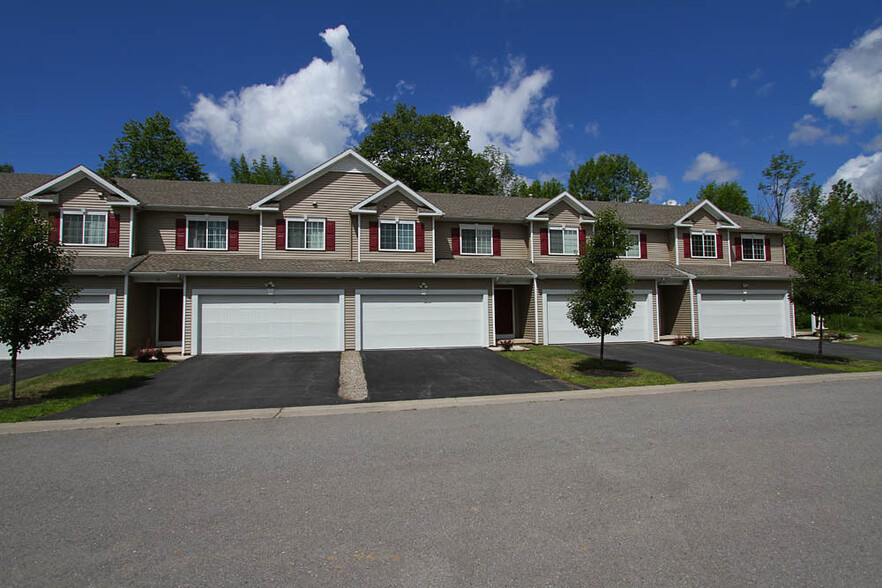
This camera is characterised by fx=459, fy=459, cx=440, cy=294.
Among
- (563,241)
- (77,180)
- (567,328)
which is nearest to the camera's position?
(77,180)

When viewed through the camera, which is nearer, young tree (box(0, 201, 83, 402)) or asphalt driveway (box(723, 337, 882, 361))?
young tree (box(0, 201, 83, 402))

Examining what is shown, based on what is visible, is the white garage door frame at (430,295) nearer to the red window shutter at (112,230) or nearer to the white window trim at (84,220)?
the red window shutter at (112,230)

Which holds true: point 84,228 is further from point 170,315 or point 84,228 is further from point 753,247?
point 753,247

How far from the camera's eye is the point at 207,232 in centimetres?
1955

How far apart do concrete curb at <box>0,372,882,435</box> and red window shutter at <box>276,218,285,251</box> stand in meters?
10.9

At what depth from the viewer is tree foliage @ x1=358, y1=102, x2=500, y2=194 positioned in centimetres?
3962

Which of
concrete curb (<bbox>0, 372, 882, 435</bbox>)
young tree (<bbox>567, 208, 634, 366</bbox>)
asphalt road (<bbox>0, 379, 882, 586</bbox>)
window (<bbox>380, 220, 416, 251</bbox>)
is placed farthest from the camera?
window (<bbox>380, 220, 416, 251</bbox>)

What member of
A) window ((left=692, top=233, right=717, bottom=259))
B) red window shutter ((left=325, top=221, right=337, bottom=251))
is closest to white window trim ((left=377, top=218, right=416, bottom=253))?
red window shutter ((left=325, top=221, right=337, bottom=251))

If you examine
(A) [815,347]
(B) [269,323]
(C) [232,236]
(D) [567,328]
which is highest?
(C) [232,236]

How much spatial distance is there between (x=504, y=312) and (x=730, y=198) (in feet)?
121

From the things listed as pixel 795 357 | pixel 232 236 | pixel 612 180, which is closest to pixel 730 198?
pixel 612 180

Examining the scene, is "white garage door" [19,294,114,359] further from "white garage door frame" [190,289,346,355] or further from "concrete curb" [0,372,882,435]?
"concrete curb" [0,372,882,435]

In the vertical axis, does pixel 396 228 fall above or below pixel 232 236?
above

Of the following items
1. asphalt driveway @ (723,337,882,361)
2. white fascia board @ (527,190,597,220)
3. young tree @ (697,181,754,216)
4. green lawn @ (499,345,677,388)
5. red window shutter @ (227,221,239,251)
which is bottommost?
green lawn @ (499,345,677,388)
